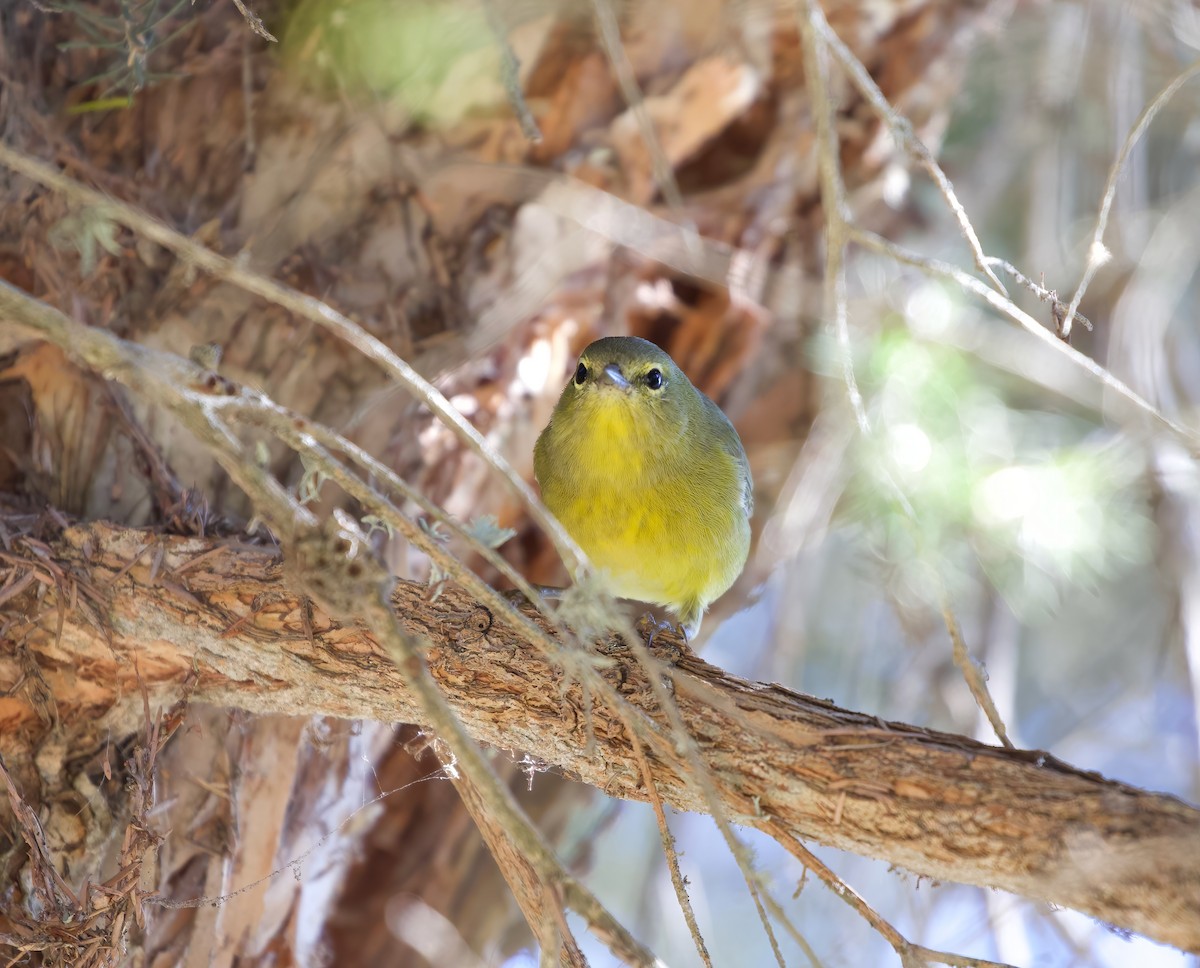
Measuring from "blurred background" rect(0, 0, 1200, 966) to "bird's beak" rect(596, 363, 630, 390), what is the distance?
0.59 meters

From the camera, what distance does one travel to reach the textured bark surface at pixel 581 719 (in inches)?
83.5

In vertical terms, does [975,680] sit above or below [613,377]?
below

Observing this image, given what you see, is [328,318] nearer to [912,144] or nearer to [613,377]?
[912,144]

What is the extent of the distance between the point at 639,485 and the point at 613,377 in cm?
36

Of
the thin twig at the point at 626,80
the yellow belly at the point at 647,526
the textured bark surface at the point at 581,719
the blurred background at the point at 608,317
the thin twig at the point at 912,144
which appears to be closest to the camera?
the textured bark surface at the point at 581,719

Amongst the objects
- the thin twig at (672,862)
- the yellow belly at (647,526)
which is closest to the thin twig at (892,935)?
the thin twig at (672,862)

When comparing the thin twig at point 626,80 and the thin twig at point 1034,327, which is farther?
the thin twig at point 626,80

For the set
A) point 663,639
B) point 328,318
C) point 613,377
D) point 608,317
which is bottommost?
point 328,318

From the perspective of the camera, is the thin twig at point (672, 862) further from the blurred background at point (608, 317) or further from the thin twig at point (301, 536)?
the blurred background at point (608, 317)

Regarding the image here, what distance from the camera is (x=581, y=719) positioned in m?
2.67

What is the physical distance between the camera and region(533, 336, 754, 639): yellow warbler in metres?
3.69

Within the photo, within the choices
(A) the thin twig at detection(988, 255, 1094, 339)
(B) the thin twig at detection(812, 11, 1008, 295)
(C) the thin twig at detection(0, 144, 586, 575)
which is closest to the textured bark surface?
(C) the thin twig at detection(0, 144, 586, 575)

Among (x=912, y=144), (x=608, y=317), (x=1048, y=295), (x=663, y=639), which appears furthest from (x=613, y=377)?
(x=1048, y=295)

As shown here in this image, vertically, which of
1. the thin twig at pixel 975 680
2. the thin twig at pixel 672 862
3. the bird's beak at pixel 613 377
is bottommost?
the thin twig at pixel 672 862
